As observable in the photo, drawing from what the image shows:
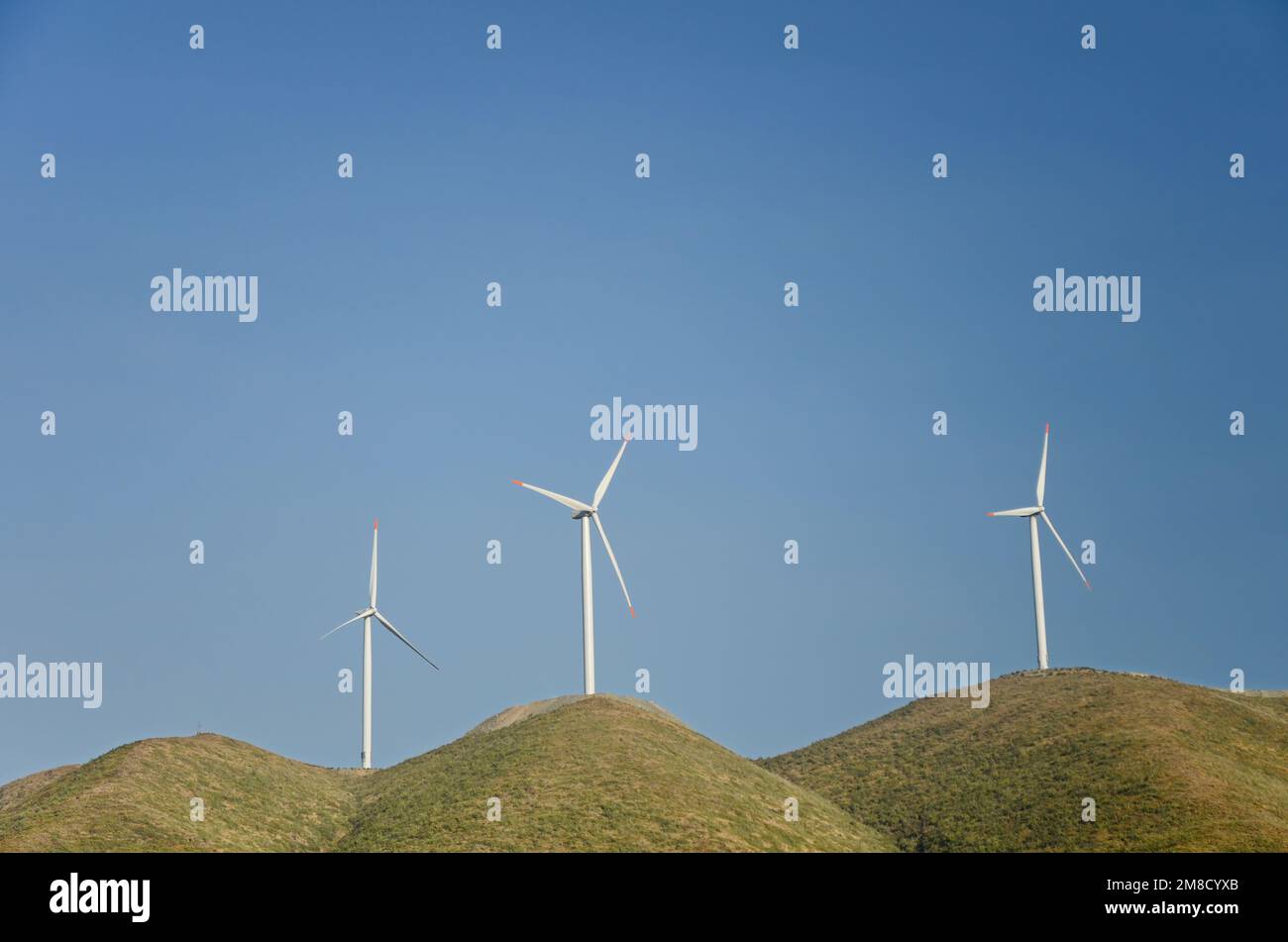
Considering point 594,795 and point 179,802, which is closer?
point 594,795

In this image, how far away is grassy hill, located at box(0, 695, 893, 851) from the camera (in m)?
109

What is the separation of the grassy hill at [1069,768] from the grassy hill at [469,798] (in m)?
9.28

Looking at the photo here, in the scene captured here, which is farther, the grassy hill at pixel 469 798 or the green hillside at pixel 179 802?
the grassy hill at pixel 469 798

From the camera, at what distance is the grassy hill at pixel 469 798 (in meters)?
109

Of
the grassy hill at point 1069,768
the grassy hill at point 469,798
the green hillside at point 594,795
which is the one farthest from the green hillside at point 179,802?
the grassy hill at point 1069,768

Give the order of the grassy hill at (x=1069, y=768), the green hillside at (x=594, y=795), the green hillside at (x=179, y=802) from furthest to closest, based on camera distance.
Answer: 1. the grassy hill at (x=1069, y=768)
2. the green hillside at (x=594, y=795)
3. the green hillside at (x=179, y=802)

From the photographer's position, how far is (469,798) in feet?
399

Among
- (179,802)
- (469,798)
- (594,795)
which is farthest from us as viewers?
(469,798)

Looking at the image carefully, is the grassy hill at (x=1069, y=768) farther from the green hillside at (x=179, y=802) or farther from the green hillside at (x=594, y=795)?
the green hillside at (x=179, y=802)

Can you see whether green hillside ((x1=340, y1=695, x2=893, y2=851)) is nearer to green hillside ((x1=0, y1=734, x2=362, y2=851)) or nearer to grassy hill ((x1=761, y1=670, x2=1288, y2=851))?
green hillside ((x1=0, y1=734, x2=362, y2=851))

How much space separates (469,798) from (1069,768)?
2141 inches

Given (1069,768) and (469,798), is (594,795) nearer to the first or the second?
(469,798)

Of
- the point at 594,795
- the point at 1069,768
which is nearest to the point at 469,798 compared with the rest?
the point at 594,795
